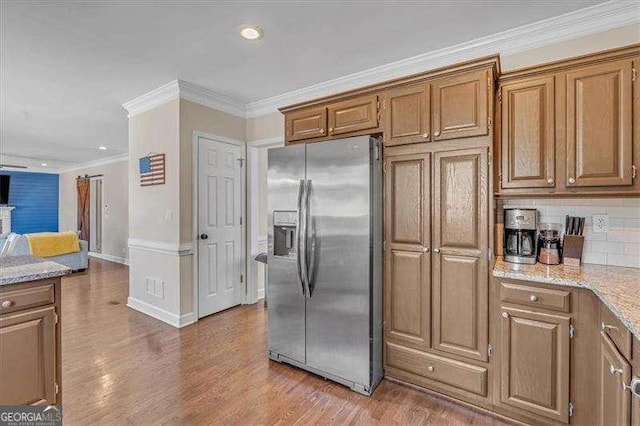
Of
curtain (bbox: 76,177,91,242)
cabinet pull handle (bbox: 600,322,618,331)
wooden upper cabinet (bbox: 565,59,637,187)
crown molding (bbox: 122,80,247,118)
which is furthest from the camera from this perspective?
curtain (bbox: 76,177,91,242)

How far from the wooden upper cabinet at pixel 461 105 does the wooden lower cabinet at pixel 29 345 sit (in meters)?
2.61

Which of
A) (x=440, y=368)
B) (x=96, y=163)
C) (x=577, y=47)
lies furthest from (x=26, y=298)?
(x=96, y=163)

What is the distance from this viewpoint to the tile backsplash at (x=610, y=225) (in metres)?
2.04

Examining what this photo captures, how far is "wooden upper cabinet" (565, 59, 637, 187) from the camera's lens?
1.83 metres

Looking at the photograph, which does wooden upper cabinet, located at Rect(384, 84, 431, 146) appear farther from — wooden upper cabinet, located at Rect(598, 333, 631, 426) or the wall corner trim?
the wall corner trim

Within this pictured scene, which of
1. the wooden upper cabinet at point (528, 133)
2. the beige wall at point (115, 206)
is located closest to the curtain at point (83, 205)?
the beige wall at point (115, 206)

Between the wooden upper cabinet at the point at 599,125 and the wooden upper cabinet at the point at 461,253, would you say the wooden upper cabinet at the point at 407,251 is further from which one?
the wooden upper cabinet at the point at 599,125

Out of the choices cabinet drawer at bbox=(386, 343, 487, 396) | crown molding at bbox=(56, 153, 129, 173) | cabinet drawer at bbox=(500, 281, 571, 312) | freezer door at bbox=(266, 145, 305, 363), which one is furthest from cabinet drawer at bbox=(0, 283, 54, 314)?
crown molding at bbox=(56, 153, 129, 173)

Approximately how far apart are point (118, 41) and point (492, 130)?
2.86m

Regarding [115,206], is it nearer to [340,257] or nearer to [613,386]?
[340,257]

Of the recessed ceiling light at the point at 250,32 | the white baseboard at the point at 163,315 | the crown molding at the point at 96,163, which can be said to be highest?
the recessed ceiling light at the point at 250,32

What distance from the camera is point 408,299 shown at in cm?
229

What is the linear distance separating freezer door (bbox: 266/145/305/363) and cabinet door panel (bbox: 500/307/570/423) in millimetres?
1402

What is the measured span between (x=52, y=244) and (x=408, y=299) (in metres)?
6.57
